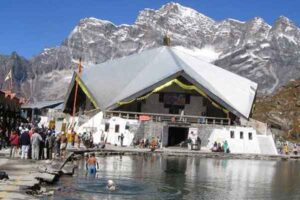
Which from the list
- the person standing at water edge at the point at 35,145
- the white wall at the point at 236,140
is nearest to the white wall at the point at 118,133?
the white wall at the point at 236,140

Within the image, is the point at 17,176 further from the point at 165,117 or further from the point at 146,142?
the point at 165,117

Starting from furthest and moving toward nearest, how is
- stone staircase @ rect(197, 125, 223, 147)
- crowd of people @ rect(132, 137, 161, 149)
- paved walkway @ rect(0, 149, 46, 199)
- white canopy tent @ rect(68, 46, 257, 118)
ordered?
white canopy tent @ rect(68, 46, 257, 118)
stone staircase @ rect(197, 125, 223, 147)
crowd of people @ rect(132, 137, 161, 149)
paved walkway @ rect(0, 149, 46, 199)

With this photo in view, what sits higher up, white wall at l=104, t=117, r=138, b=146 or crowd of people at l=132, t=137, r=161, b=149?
white wall at l=104, t=117, r=138, b=146

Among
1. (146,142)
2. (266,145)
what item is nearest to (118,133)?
(146,142)

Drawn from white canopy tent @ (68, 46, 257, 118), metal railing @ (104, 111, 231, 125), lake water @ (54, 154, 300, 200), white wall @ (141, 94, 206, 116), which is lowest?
lake water @ (54, 154, 300, 200)

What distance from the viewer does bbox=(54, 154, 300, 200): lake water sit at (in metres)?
25.4

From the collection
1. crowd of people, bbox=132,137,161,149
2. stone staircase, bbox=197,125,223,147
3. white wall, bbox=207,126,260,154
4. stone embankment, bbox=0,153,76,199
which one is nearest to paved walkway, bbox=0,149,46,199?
stone embankment, bbox=0,153,76,199

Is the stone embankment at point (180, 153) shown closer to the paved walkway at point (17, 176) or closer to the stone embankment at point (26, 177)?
the paved walkway at point (17, 176)

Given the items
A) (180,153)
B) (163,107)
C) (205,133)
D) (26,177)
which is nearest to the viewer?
(26,177)

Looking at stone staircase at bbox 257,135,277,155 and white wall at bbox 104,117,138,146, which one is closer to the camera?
white wall at bbox 104,117,138,146

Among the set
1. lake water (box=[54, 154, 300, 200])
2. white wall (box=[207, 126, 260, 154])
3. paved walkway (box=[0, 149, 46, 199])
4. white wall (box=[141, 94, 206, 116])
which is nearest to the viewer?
paved walkway (box=[0, 149, 46, 199])

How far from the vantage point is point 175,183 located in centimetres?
3050

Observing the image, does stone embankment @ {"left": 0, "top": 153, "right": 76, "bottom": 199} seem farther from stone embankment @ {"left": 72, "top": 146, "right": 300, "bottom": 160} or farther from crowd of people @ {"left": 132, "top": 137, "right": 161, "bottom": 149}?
crowd of people @ {"left": 132, "top": 137, "right": 161, "bottom": 149}

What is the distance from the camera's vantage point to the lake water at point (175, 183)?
83.5 feet
